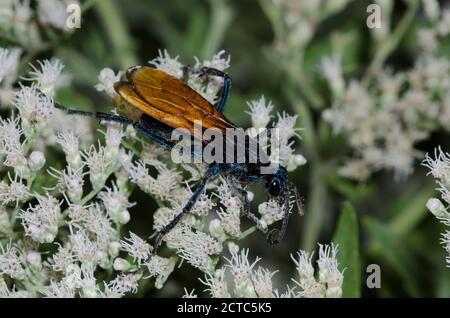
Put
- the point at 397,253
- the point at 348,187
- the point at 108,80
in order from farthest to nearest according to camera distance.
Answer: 1. the point at 348,187
2. the point at 397,253
3. the point at 108,80

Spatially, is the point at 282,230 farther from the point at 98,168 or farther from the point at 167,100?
the point at 98,168

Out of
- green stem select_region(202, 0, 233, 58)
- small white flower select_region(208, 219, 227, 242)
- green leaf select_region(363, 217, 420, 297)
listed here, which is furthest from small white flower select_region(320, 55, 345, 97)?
small white flower select_region(208, 219, 227, 242)

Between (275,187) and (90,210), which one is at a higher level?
(275,187)

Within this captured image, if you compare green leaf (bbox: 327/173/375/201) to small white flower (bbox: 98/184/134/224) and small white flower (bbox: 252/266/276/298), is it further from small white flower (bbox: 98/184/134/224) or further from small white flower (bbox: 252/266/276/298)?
small white flower (bbox: 98/184/134/224)

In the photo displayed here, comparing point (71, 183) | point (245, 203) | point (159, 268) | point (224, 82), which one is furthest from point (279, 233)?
point (71, 183)

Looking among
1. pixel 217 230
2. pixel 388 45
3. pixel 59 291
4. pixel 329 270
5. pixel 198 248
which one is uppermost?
pixel 388 45

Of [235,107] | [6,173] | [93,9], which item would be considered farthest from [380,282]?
[93,9]
